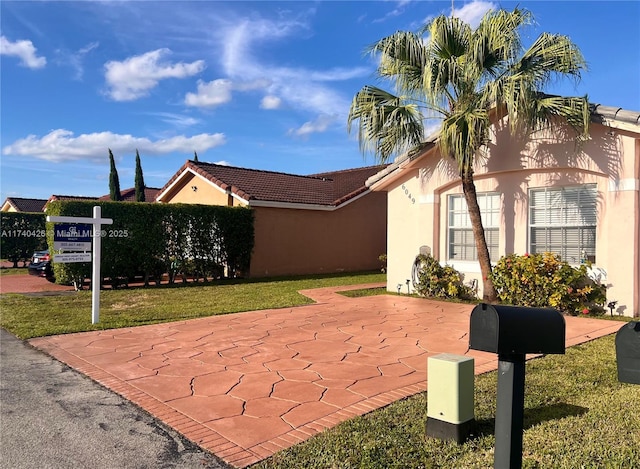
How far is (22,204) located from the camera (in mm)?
37875

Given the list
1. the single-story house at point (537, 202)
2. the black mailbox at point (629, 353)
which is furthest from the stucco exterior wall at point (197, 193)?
the black mailbox at point (629, 353)

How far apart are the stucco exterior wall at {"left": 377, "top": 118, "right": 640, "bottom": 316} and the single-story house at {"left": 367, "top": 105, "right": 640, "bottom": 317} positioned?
0.02 metres

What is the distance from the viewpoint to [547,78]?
9898 mm

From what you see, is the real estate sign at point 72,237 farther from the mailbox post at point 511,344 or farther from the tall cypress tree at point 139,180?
the tall cypress tree at point 139,180

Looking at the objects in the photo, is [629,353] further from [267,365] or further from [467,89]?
[467,89]

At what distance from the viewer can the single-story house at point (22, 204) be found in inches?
A: 1463

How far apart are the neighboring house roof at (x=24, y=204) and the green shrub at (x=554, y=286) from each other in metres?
37.2

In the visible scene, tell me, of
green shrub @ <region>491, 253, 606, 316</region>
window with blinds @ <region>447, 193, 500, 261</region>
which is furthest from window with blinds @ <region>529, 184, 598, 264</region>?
window with blinds @ <region>447, 193, 500, 261</region>

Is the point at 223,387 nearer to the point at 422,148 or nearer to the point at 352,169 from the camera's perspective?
the point at 422,148

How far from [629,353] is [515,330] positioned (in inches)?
21.3

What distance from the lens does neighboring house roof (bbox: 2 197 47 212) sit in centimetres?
3712

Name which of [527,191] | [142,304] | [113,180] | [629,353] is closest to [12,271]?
[113,180]

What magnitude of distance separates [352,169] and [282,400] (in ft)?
80.2

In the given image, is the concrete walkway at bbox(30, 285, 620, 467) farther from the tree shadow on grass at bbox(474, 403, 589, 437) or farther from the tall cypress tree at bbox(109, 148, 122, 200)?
the tall cypress tree at bbox(109, 148, 122, 200)
